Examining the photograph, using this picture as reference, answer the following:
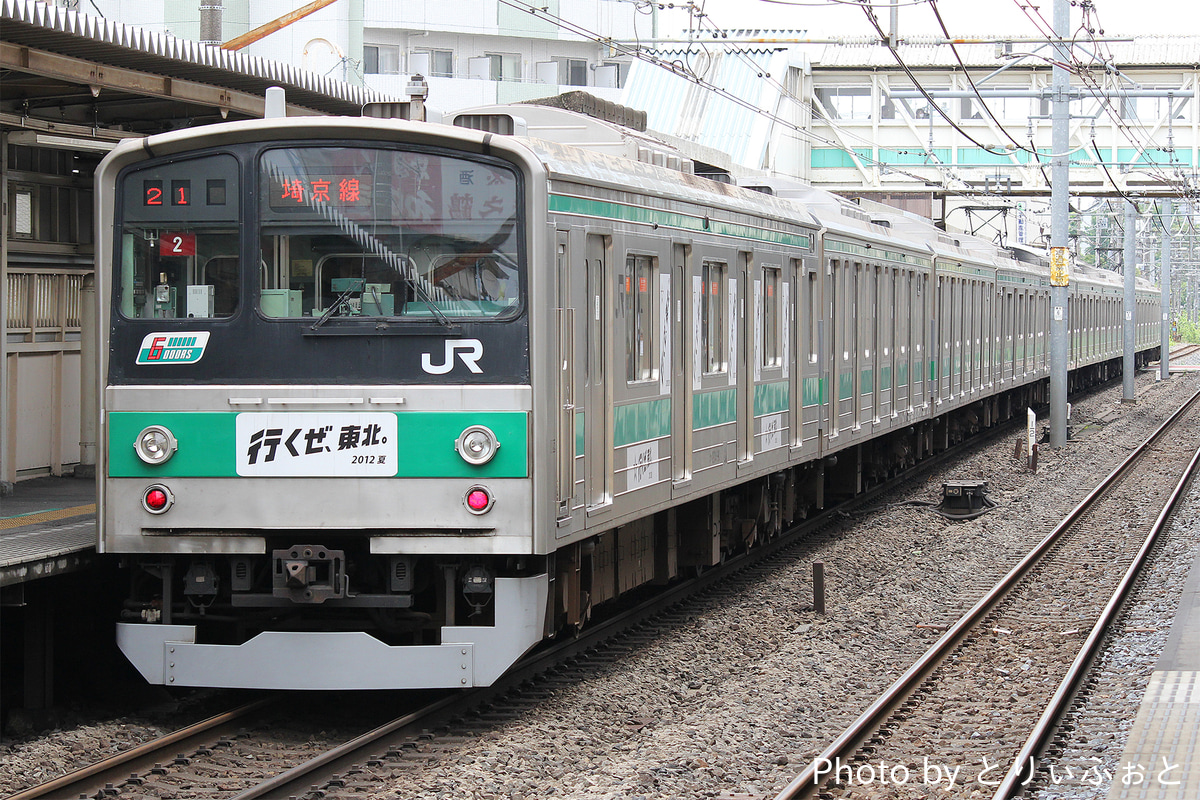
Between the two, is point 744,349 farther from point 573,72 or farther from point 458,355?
point 573,72

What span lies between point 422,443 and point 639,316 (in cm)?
204

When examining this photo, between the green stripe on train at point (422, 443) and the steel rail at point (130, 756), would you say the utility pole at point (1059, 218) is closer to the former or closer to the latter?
the green stripe on train at point (422, 443)

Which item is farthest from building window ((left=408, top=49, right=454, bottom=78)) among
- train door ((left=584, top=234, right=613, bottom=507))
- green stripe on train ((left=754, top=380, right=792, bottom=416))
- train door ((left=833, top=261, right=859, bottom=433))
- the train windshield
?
the train windshield

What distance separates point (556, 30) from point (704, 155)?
39.5m

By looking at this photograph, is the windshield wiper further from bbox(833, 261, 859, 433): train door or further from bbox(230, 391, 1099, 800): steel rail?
bbox(833, 261, 859, 433): train door

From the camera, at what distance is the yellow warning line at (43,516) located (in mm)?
8102

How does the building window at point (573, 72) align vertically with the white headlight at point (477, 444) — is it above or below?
above

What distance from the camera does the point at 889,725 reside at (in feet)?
24.3

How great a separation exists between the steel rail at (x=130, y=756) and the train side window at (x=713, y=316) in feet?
12.2

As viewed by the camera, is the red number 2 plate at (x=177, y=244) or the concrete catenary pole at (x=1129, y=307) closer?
the red number 2 plate at (x=177, y=244)

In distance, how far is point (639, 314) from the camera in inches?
335

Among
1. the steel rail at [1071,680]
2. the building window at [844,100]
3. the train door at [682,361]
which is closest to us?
the steel rail at [1071,680]

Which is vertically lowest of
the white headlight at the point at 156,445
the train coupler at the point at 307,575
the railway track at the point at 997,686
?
the railway track at the point at 997,686

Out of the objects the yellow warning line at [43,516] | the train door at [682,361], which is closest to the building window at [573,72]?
the train door at [682,361]
